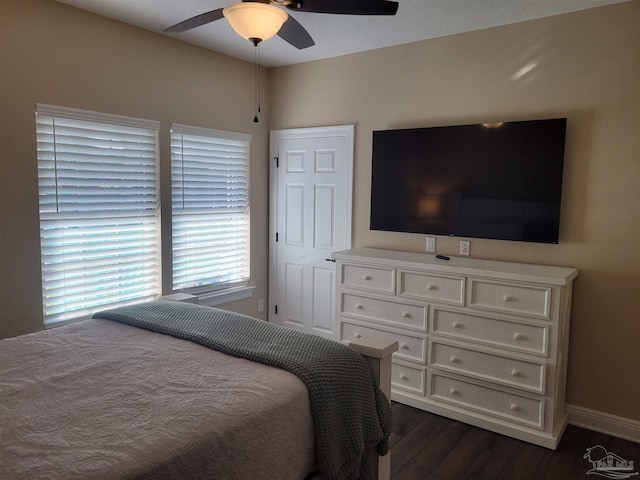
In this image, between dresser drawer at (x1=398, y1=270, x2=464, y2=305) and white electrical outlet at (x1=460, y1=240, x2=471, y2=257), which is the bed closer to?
dresser drawer at (x1=398, y1=270, x2=464, y2=305)

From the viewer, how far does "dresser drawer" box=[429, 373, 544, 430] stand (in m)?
2.86

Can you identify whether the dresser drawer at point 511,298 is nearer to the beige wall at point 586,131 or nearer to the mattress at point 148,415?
the beige wall at point 586,131

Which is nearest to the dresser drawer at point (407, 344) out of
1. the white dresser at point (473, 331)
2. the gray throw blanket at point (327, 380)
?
the white dresser at point (473, 331)

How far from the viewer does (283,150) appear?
4465 mm

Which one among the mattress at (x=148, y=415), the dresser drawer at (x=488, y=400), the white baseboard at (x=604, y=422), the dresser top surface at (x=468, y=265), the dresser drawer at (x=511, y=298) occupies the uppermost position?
the dresser top surface at (x=468, y=265)

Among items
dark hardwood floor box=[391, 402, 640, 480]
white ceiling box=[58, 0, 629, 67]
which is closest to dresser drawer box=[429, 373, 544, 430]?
dark hardwood floor box=[391, 402, 640, 480]

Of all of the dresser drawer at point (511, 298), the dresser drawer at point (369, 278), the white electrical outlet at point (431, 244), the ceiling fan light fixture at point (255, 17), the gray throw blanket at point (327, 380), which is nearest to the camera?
the gray throw blanket at point (327, 380)

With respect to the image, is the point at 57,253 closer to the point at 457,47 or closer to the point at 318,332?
the point at 318,332

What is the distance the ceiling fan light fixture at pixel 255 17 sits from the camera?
1906 millimetres

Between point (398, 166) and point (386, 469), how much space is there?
2.25 m

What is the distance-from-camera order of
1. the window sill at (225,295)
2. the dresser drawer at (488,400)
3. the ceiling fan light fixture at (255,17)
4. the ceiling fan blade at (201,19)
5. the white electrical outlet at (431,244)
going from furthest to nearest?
the window sill at (225,295) → the white electrical outlet at (431,244) → the dresser drawer at (488,400) → the ceiling fan blade at (201,19) → the ceiling fan light fixture at (255,17)

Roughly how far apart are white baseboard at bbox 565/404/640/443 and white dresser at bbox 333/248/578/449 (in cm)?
12

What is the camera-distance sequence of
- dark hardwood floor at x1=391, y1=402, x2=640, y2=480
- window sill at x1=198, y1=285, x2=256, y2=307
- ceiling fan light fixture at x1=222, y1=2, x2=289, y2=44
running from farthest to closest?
window sill at x1=198, y1=285, x2=256, y2=307 < dark hardwood floor at x1=391, y1=402, x2=640, y2=480 < ceiling fan light fixture at x1=222, y1=2, x2=289, y2=44

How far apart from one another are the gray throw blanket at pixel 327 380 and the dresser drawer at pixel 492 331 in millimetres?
1211
